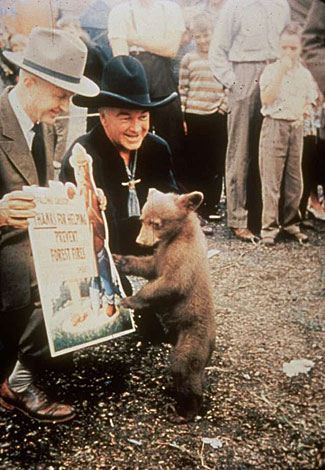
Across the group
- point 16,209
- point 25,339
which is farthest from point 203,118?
point 25,339

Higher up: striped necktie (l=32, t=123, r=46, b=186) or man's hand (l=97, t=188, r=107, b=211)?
striped necktie (l=32, t=123, r=46, b=186)

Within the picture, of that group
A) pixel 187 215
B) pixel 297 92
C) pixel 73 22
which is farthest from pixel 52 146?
pixel 297 92

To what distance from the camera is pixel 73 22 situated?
216cm

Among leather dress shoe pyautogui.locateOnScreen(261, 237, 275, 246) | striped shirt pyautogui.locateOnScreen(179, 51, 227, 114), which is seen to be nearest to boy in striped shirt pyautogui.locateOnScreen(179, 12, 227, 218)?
striped shirt pyautogui.locateOnScreen(179, 51, 227, 114)

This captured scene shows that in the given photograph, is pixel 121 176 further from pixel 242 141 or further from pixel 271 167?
pixel 271 167

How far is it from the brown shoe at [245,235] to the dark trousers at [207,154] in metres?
0.26

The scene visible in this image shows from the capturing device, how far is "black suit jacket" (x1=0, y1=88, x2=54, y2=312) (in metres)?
2.15

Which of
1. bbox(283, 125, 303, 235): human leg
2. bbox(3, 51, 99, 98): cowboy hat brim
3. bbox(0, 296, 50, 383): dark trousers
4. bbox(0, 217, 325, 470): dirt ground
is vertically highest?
bbox(3, 51, 99, 98): cowboy hat brim

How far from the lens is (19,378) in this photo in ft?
7.91

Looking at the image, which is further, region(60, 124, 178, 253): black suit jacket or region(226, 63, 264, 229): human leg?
region(226, 63, 264, 229): human leg

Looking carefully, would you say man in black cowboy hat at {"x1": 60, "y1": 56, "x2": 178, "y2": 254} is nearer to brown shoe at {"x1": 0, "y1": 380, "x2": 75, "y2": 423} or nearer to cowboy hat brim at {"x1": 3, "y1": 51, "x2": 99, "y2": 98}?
cowboy hat brim at {"x1": 3, "y1": 51, "x2": 99, "y2": 98}

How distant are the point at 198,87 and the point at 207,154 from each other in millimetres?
320

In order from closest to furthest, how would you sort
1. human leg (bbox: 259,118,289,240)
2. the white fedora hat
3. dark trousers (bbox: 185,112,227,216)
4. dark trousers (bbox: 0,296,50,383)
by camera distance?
the white fedora hat → dark trousers (bbox: 0,296,50,383) → dark trousers (bbox: 185,112,227,216) → human leg (bbox: 259,118,289,240)

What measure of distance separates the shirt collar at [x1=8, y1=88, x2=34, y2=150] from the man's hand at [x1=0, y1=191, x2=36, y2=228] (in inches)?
8.5
